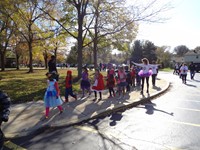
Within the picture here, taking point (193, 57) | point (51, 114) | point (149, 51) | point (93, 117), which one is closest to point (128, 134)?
point (93, 117)

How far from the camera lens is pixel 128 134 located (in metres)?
5.78

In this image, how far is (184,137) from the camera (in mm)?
5535

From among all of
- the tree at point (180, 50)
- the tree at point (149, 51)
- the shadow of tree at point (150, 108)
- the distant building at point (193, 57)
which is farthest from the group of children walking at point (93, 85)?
the tree at point (180, 50)

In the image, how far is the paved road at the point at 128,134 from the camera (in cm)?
504

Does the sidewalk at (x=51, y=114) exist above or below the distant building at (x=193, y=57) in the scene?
below

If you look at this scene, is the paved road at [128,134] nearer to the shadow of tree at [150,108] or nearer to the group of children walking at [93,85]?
the shadow of tree at [150,108]

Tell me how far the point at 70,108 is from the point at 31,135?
268 centimetres

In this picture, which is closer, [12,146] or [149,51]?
[12,146]

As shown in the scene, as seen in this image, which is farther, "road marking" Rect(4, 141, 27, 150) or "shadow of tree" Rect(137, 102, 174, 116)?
"shadow of tree" Rect(137, 102, 174, 116)

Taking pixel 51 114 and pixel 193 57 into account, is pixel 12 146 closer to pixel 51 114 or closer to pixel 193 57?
pixel 51 114

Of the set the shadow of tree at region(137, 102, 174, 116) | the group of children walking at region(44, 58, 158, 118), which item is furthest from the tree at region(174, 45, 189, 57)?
the shadow of tree at region(137, 102, 174, 116)

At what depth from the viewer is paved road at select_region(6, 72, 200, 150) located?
16.5ft

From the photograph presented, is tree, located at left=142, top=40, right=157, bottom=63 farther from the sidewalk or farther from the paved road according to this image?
the paved road

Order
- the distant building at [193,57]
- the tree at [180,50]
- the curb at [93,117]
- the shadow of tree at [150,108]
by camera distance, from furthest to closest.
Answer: the tree at [180,50] → the distant building at [193,57] → the shadow of tree at [150,108] → the curb at [93,117]
